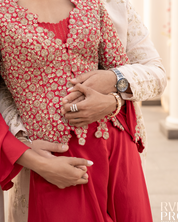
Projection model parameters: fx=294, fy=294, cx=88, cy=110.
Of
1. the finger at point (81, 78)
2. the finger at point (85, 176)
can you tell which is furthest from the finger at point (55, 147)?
the finger at point (81, 78)

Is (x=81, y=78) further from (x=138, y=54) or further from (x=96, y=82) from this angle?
(x=138, y=54)

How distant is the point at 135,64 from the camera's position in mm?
1126

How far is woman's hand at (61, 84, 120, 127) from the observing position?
0.95 metres

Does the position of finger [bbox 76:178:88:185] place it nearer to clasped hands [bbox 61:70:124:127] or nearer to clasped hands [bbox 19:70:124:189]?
clasped hands [bbox 19:70:124:189]

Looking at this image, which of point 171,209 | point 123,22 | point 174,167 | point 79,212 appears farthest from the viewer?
point 174,167

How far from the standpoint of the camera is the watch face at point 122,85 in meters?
1.04

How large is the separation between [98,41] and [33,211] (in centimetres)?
62

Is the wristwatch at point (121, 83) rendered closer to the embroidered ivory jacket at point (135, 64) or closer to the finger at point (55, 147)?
the embroidered ivory jacket at point (135, 64)

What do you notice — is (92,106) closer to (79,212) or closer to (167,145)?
(79,212)

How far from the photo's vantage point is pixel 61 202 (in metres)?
0.95

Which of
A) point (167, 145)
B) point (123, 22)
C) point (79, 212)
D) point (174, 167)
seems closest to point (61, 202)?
point (79, 212)

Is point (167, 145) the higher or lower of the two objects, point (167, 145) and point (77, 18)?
the lower

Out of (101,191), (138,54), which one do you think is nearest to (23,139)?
(101,191)

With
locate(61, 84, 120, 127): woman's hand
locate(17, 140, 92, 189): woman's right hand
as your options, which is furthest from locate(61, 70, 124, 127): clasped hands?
locate(17, 140, 92, 189): woman's right hand
